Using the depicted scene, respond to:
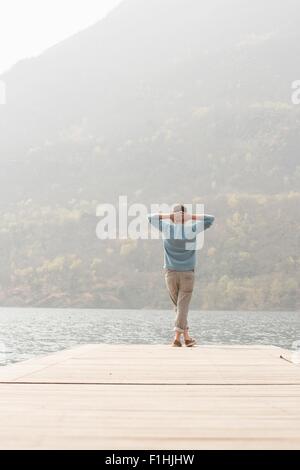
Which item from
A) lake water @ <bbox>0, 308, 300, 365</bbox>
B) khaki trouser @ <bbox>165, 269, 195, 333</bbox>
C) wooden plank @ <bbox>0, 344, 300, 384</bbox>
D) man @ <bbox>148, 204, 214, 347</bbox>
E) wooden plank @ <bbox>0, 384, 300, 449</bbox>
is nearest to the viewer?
wooden plank @ <bbox>0, 384, 300, 449</bbox>

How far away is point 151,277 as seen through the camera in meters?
187

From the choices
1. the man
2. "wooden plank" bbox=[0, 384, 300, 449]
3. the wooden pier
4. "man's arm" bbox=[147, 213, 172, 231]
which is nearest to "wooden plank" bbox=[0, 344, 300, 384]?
the wooden pier

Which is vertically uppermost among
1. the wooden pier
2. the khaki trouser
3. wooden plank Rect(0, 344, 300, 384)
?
the khaki trouser

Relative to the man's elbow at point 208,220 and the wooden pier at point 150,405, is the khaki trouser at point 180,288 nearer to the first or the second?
the man's elbow at point 208,220

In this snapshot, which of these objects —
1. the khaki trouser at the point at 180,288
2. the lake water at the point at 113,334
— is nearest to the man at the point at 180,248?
the khaki trouser at the point at 180,288

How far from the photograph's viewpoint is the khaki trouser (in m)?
9.30

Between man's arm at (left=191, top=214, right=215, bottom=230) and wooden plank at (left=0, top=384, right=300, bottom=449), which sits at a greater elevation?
man's arm at (left=191, top=214, right=215, bottom=230)

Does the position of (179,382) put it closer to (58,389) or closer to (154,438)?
(58,389)

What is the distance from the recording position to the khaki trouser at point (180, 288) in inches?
366

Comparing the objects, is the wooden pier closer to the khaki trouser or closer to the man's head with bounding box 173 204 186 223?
the khaki trouser

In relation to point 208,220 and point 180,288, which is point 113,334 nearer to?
point 180,288

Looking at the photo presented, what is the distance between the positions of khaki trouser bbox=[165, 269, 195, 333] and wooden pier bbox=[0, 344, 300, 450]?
2416 millimetres

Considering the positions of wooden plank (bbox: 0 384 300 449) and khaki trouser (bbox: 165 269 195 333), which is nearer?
wooden plank (bbox: 0 384 300 449)

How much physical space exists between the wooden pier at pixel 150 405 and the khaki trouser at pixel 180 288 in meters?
2.42
